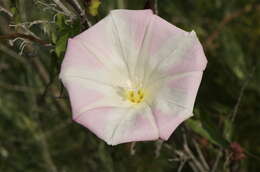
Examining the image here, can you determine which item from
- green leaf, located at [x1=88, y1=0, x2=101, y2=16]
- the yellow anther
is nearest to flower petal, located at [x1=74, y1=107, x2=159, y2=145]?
the yellow anther

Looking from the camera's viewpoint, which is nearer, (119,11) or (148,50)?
(119,11)

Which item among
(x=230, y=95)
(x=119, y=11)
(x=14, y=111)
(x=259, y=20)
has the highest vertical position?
(x=119, y=11)

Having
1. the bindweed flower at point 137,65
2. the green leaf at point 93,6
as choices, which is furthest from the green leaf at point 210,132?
the green leaf at point 93,6

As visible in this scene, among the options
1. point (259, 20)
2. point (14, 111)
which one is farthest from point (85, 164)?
point (259, 20)

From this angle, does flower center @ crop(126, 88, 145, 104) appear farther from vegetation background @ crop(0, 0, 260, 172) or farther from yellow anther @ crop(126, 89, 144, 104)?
vegetation background @ crop(0, 0, 260, 172)

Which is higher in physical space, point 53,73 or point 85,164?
point 53,73

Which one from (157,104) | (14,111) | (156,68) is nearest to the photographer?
(157,104)

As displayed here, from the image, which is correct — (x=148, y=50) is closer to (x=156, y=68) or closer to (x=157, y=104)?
(x=156, y=68)
